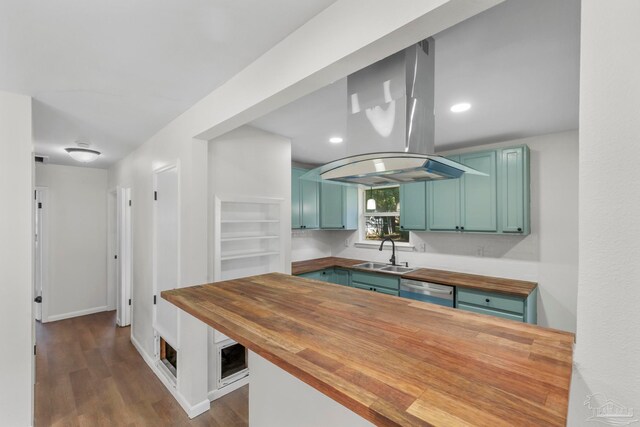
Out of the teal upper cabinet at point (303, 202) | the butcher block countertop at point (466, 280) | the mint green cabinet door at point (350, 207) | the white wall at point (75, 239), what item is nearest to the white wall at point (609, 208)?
the butcher block countertop at point (466, 280)

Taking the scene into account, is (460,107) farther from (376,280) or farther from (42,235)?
(42,235)

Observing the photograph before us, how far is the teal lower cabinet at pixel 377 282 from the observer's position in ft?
11.6

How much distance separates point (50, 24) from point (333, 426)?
218cm

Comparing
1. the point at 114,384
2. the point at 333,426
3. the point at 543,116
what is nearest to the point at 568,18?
the point at 543,116

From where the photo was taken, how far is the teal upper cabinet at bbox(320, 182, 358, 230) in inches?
170

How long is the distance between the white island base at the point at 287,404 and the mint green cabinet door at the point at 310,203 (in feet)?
8.47

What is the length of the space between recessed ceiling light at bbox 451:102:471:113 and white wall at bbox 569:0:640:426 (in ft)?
5.53

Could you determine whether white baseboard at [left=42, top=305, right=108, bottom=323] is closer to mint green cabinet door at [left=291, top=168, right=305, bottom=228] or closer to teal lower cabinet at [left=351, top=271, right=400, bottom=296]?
mint green cabinet door at [left=291, top=168, right=305, bottom=228]

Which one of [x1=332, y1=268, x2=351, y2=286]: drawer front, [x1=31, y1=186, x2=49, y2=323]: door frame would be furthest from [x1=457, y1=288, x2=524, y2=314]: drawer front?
[x1=31, y1=186, x2=49, y2=323]: door frame

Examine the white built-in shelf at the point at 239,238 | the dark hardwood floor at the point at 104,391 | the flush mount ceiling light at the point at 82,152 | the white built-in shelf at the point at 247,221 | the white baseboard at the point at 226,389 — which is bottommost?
the dark hardwood floor at the point at 104,391

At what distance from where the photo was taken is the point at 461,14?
0.93 meters

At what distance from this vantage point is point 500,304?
111 inches

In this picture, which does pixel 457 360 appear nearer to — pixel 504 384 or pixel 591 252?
pixel 504 384

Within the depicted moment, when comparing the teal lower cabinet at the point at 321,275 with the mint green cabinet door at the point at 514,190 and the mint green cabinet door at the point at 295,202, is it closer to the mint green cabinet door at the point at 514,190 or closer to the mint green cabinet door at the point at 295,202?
the mint green cabinet door at the point at 295,202
